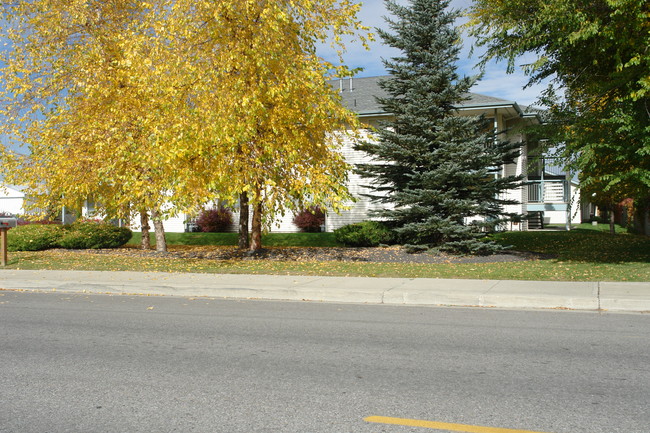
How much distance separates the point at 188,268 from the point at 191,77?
4847 mm

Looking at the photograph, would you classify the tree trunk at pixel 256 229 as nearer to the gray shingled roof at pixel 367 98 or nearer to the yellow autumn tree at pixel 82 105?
the yellow autumn tree at pixel 82 105

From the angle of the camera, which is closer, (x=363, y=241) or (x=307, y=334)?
(x=307, y=334)

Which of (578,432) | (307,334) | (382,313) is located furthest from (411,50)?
(578,432)

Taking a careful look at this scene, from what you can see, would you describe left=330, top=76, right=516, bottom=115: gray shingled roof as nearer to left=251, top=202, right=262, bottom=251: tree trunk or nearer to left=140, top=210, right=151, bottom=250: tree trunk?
left=251, top=202, right=262, bottom=251: tree trunk

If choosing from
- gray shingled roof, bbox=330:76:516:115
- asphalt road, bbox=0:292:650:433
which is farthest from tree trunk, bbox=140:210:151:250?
asphalt road, bbox=0:292:650:433

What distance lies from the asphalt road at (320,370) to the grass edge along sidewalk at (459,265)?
4.18 meters

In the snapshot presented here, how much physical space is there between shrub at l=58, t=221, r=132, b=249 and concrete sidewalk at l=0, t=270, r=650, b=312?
771 centimetres

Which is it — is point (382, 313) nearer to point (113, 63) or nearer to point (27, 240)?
point (113, 63)

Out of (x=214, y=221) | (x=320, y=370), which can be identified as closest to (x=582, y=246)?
(x=320, y=370)

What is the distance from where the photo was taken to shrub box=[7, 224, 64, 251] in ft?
68.7

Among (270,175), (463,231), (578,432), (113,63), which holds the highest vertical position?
(113,63)

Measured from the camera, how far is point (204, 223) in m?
28.3

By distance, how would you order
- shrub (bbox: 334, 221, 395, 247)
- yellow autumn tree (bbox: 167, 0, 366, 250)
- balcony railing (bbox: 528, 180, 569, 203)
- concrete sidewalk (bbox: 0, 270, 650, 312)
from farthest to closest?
balcony railing (bbox: 528, 180, 569, 203), shrub (bbox: 334, 221, 395, 247), yellow autumn tree (bbox: 167, 0, 366, 250), concrete sidewalk (bbox: 0, 270, 650, 312)

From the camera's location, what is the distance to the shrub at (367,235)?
66.3 feet
